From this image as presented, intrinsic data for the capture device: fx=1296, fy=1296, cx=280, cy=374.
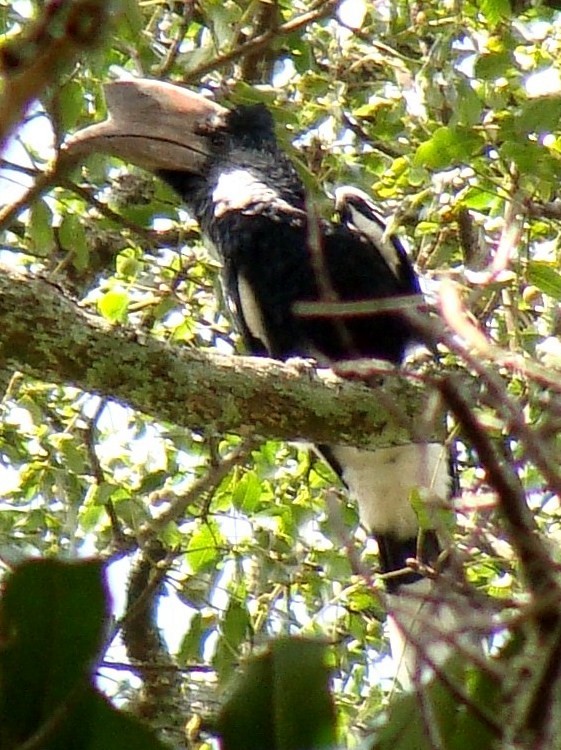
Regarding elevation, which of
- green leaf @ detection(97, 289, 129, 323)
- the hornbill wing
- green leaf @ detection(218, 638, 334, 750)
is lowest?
green leaf @ detection(218, 638, 334, 750)

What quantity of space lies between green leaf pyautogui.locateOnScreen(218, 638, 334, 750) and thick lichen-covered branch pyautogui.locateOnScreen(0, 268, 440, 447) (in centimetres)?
112

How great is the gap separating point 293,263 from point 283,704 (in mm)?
2131

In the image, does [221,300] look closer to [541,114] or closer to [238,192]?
[238,192]

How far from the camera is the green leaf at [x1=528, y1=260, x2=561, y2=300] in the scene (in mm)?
1810

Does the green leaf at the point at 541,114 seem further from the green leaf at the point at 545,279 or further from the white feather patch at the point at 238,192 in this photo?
the white feather patch at the point at 238,192

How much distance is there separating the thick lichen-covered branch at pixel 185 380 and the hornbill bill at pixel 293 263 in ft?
2.10

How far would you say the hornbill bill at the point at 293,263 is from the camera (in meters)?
2.55

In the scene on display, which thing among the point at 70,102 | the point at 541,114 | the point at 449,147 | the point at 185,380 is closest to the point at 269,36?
the point at 70,102

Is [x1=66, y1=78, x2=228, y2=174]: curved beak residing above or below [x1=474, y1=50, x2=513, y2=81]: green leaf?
above

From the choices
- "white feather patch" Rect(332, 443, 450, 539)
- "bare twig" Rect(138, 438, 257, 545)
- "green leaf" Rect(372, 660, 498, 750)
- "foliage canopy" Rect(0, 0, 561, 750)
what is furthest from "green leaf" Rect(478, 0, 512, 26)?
"green leaf" Rect(372, 660, 498, 750)

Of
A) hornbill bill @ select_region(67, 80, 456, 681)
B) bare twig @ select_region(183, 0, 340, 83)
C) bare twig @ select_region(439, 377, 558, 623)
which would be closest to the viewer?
bare twig @ select_region(439, 377, 558, 623)

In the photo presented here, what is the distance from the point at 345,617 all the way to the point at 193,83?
1.07 meters

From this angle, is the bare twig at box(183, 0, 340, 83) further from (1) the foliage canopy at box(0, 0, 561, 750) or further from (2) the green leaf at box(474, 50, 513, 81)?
(2) the green leaf at box(474, 50, 513, 81)

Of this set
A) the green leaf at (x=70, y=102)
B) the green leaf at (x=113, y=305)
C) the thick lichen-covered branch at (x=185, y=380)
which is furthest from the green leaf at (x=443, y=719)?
the green leaf at (x=113, y=305)
